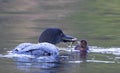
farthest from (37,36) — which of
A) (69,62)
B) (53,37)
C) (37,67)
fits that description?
(37,67)

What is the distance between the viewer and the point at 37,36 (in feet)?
61.3

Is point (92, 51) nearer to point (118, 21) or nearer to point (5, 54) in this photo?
point (5, 54)

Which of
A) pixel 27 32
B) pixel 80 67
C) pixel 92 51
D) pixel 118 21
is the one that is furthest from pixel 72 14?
pixel 80 67

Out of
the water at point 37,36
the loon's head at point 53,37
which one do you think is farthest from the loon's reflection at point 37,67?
the loon's head at point 53,37

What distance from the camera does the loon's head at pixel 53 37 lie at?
16188mm

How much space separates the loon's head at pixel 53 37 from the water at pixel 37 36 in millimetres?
735

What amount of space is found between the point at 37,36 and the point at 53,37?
2.34 m

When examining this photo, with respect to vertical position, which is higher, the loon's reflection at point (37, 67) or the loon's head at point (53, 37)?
the loon's head at point (53, 37)

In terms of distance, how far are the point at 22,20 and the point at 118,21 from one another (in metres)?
3.48

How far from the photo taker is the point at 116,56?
49.6ft

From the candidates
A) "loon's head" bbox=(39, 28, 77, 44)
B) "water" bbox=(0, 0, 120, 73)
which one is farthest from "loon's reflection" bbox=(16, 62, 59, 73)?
"loon's head" bbox=(39, 28, 77, 44)

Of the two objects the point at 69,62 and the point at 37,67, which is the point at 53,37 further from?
the point at 37,67

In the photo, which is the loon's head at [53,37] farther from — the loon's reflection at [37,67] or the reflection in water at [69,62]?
the loon's reflection at [37,67]

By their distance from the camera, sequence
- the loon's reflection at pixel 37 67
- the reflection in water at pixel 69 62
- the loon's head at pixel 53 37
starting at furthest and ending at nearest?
the loon's head at pixel 53 37, the reflection in water at pixel 69 62, the loon's reflection at pixel 37 67
